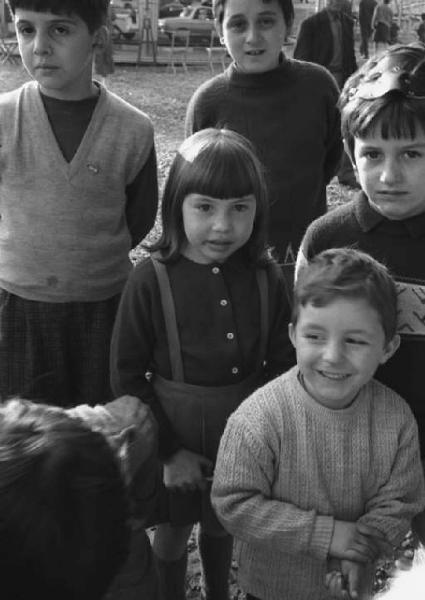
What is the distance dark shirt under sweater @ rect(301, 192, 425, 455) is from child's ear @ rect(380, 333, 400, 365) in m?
0.08

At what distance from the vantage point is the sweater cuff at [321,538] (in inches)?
72.4

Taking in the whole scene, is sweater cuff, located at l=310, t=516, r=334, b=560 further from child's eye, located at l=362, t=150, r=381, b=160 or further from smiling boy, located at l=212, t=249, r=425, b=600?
child's eye, located at l=362, t=150, r=381, b=160

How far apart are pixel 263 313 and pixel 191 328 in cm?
21

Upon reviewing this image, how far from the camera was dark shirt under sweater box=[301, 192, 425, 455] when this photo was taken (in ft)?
6.64

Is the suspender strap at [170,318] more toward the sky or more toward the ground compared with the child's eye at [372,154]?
more toward the ground

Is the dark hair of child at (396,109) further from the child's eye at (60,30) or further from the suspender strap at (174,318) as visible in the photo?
the child's eye at (60,30)

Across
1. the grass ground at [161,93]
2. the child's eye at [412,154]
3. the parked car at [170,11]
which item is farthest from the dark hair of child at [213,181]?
the parked car at [170,11]

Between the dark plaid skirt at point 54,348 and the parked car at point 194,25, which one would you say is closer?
the dark plaid skirt at point 54,348

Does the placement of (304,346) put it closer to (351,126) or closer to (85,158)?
(351,126)

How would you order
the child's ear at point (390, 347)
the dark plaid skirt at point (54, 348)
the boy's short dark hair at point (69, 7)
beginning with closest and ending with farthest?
the child's ear at point (390, 347), the boy's short dark hair at point (69, 7), the dark plaid skirt at point (54, 348)

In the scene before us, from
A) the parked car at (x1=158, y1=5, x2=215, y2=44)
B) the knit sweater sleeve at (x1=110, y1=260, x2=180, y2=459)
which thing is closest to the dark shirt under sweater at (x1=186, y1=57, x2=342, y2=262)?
the knit sweater sleeve at (x1=110, y1=260, x2=180, y2=459)

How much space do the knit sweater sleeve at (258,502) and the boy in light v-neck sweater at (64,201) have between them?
882mm

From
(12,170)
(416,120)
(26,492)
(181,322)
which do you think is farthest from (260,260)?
(26,492)

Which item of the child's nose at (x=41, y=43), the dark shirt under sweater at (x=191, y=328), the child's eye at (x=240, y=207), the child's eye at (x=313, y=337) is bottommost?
the dark shirt under sweater at (x=191, y=328)
